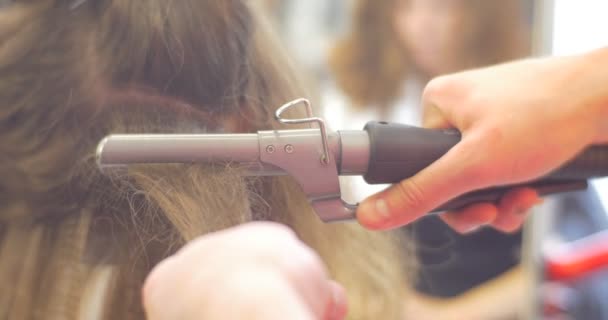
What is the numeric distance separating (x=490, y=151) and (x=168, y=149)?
0.23m

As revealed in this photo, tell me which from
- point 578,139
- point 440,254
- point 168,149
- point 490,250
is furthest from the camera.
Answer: point 490,250

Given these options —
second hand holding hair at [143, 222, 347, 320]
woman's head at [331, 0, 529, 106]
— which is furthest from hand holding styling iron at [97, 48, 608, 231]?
woman's head at [331, 0, 529, 106]

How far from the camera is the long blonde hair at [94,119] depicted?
1.46 ft

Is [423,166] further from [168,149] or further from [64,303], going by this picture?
[64,303]

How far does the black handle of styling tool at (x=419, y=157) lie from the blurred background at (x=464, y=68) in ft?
1.48

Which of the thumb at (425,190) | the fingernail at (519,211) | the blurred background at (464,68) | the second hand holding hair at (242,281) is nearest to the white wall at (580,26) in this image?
the blurred background at (464,68)

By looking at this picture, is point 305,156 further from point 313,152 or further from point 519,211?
point 519,211

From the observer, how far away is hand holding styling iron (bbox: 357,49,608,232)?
419 millimetres

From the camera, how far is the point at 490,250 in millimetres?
1031

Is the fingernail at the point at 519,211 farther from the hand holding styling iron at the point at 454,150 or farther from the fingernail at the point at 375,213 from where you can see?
the fingernail at the point at 375,213

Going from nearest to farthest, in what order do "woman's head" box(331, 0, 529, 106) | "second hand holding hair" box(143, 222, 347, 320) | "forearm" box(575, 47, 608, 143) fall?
1. "second hand holding hair" box(143, 222, 347, 320)
2. "forearm" box(575, 47, 608, 143)
3. "woman's head" box(331, 0, 529, 106)

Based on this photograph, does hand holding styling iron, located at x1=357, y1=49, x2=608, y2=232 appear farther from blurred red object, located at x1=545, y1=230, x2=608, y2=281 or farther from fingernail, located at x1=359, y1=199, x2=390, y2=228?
blurred red object, located at x1=545, y1=230, x2=608, y2=281

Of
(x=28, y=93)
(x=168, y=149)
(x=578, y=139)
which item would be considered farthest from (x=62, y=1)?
(x=578, y=139)

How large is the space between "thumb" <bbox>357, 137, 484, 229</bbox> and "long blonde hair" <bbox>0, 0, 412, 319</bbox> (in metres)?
0.07
